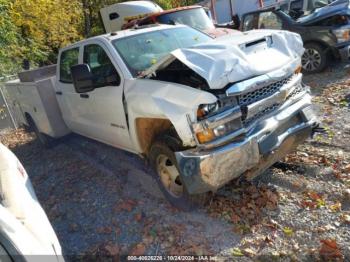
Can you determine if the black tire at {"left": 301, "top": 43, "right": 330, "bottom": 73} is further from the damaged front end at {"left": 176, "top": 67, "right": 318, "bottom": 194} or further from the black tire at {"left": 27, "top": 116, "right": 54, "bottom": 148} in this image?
the black tire at {"left": 27, "top": 116, "right": 54, "bottom": 148}

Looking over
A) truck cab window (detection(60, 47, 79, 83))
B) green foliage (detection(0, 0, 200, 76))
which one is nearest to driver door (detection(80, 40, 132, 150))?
truck cab window (detection(60, 47, 79, 83))

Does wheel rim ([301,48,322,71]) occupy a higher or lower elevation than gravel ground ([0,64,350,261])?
higher

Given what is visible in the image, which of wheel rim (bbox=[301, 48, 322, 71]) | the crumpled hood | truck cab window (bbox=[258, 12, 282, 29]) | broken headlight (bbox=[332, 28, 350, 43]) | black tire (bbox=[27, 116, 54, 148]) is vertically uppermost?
the crumpled hood

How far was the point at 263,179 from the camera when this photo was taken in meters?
4.19

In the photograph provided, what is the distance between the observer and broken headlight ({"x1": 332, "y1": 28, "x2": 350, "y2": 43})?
7.36m

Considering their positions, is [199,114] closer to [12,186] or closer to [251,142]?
[251,142]

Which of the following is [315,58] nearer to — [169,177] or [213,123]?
[169,177]

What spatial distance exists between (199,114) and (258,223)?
1218mm

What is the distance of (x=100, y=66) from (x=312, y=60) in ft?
17.2

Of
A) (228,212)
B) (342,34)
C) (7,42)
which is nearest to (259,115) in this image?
(228,212)

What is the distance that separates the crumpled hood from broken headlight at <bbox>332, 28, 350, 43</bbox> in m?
3.96

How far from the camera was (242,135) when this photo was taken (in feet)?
10.9

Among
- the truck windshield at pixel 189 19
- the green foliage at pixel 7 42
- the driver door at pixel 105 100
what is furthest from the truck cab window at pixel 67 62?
the truck windshield at pixel 189 19

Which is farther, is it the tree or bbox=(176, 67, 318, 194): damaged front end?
the tree
